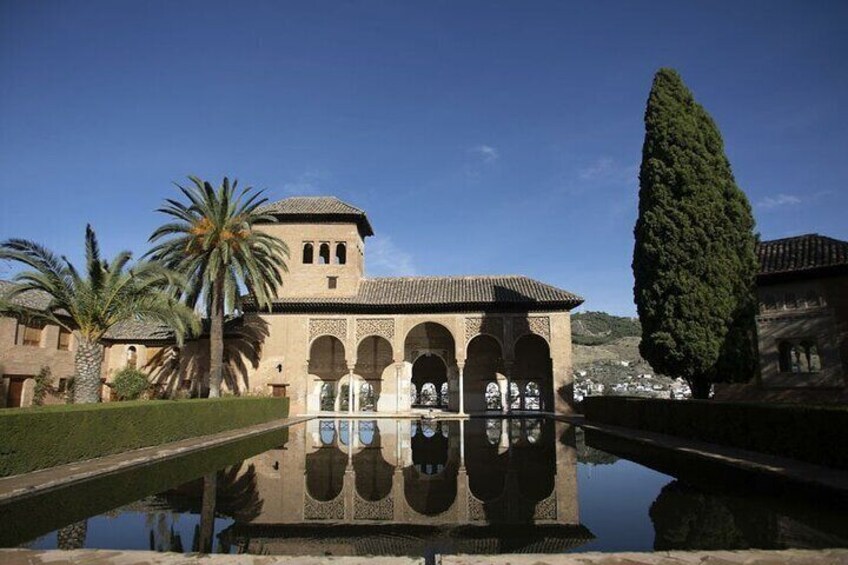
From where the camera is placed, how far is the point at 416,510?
6.86 m

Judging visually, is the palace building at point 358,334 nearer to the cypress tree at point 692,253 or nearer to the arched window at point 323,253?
the arched window at point 323,253

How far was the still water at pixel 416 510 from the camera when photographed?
531 cm

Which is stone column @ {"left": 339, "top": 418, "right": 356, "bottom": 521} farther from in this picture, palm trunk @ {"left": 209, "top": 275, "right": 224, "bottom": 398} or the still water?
palm trunk @ {"left": 209, "top": 275, "right": 224, "bottom": 398}

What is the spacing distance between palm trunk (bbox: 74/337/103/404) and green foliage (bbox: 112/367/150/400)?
11254 mm

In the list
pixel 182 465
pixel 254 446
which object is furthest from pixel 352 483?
pixel 254 446

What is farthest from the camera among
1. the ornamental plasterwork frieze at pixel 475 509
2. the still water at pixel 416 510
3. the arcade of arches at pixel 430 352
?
the arcade of arches at pixel 430 352

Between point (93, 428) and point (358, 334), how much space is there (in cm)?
1613

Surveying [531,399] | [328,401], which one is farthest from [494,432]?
[531,399]

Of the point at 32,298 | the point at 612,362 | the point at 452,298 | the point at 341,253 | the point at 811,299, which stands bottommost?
the point at 612,362

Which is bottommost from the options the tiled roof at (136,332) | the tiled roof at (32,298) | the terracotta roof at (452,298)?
the tiled roof at (136,332)

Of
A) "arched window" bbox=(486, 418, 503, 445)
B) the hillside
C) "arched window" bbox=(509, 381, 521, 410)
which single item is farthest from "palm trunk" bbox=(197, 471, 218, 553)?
the hillside

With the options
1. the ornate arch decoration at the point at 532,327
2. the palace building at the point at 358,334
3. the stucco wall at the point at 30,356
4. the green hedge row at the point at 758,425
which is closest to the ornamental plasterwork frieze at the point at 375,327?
the palace building at the point at 358,334

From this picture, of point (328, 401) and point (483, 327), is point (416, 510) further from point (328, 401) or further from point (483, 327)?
point (328, 401)

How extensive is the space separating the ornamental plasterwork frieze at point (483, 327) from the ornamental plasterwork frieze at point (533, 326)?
0.73m
